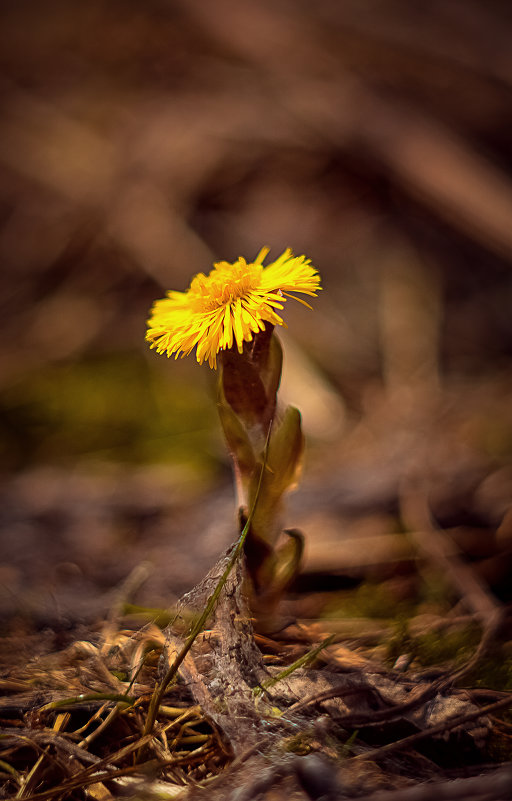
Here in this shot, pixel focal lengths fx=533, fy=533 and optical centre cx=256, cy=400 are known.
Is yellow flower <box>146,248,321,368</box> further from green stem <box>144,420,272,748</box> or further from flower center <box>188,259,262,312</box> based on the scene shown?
green stem <box>144,420,272,748</box>

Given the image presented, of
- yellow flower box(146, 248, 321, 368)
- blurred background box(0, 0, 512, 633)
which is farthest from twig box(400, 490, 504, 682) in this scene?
yellow flower box(146, 248, 321, 368)

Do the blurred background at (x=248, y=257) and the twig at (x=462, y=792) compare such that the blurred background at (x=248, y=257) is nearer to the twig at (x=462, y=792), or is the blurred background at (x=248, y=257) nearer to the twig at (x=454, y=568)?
the twig at (x=454, y=568)

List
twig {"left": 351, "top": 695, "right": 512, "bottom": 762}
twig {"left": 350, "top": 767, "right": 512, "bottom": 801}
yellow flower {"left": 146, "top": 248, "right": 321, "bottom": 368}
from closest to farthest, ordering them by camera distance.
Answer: twig {"left": 350, "top": 767, "right": 512, "bottom": 801}
twig {"left": 351, "top": 695, "right": 512, "bottom": 762}
yellow flower {"left": 146, "top": 248, "right": 321, "bottom": 368}

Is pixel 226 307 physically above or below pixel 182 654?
above

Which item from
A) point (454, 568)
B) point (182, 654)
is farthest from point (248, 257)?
point (182, 654)

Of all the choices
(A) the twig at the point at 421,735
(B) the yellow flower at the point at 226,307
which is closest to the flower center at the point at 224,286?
(B) the yellow flower at the point at 226,307

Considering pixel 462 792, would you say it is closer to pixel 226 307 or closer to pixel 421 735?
pixel 421 735

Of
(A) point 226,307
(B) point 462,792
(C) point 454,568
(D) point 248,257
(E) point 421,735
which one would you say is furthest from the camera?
(D) point 248,257
